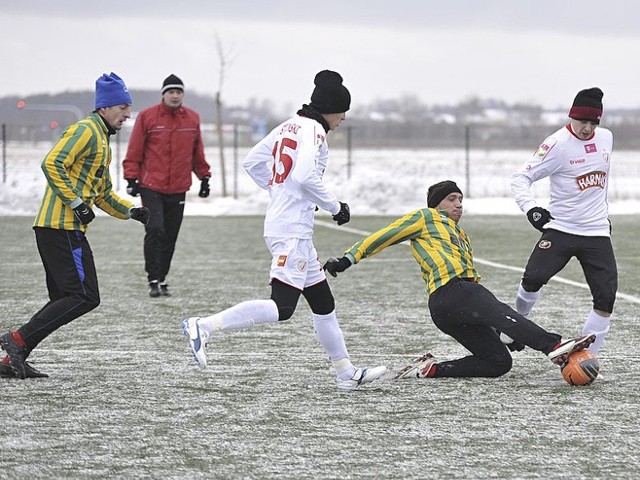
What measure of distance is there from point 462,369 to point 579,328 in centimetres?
251

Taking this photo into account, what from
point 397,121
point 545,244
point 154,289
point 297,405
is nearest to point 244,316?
point 297,405

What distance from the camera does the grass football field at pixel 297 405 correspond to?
16.4ft

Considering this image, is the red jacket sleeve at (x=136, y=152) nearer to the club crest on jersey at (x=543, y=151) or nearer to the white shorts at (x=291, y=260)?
the club crest on jersey at (x=543, y=151)

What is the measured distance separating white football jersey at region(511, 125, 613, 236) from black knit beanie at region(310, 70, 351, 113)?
1760mm

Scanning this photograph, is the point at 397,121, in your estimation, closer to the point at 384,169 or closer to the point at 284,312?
the point at 384,169

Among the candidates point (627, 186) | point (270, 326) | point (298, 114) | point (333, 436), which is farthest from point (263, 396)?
point (627, 186)

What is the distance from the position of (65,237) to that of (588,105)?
3.33 metres

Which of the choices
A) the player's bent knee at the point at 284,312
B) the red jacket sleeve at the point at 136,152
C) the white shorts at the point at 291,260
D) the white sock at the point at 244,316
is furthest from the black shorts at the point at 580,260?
the red jacket sleeve at the point at 136,152

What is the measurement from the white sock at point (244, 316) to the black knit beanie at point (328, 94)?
1109mm

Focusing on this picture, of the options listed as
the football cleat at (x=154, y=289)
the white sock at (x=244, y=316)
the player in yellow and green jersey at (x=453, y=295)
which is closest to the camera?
the white sock at (x=244, y=316)

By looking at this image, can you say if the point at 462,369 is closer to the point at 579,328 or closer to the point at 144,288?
the point at 579,328

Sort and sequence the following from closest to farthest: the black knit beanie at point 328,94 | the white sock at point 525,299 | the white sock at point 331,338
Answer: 1. the black knit beanie at point 328,94
2. the white sock at point 331,338
3. the white sock at point 525,299

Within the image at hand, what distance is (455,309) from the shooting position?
689 cm

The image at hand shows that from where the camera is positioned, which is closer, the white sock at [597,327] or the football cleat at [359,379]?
the football cleat at [359,379]
